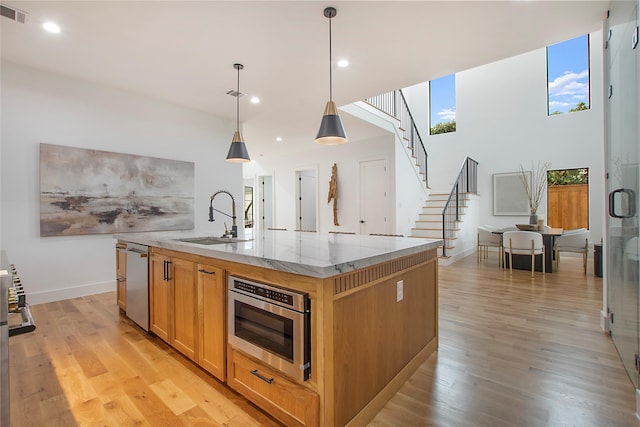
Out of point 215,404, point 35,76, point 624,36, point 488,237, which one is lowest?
point 215,404

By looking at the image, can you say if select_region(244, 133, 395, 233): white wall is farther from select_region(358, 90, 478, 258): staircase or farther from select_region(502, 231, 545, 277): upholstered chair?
select_region(502, 231, 545, 277): upholstered chair

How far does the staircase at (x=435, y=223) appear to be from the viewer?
633cm

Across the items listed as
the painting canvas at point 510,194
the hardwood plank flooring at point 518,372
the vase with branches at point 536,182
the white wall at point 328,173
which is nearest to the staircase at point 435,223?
the white wall at point 328,173

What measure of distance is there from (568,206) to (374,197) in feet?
15.3

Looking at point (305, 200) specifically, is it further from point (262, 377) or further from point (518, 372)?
point (262, 377)

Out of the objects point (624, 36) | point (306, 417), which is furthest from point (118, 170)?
point (624, 36)

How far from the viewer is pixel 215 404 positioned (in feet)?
5.78

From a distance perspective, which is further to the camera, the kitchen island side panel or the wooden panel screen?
the wooden panel screen

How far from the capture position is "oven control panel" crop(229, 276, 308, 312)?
1386 millimetres

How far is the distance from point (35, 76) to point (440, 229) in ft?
23.7

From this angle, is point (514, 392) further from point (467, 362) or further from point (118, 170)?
point (118, 170)

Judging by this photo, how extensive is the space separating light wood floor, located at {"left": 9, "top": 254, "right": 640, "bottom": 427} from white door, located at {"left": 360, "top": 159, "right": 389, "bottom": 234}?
3.75m

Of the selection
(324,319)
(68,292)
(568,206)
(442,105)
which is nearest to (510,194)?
(568,206)

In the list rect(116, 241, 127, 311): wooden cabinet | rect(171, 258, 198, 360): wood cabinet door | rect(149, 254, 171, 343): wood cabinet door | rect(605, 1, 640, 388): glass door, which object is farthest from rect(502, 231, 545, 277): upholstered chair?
rect(116, 241, 127, 311): wooden cabinet
